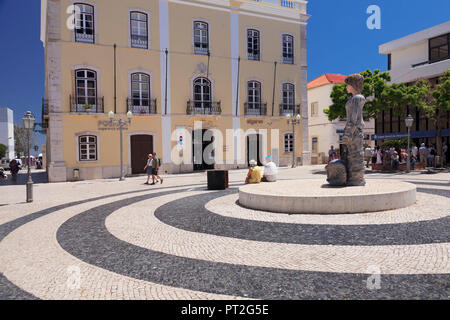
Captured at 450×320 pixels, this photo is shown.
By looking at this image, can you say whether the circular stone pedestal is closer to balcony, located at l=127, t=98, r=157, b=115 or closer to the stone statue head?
the stone statue head

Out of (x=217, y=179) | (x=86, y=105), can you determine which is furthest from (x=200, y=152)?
(x=217, y=179)

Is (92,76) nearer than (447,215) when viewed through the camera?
No

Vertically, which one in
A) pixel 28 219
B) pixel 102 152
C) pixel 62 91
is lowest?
pixel 28 219

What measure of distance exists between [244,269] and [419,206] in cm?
574

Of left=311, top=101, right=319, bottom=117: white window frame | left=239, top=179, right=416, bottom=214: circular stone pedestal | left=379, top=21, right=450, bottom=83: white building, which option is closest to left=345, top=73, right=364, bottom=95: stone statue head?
left=239, top=179, right=416, bottom=214: circular stone pedestal

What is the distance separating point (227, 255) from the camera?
4.67 metres

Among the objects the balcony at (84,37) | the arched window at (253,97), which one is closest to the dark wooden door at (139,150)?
the balcony at (84,37)

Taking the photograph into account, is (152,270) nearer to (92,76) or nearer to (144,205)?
(144,205)

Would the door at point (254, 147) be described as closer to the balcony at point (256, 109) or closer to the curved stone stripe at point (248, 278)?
the balcony at point (256, 109)

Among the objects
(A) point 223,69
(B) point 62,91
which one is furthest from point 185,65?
(B) point 62,91

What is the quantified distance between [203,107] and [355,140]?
603 inches

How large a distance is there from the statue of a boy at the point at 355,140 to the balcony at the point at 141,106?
14864mm
